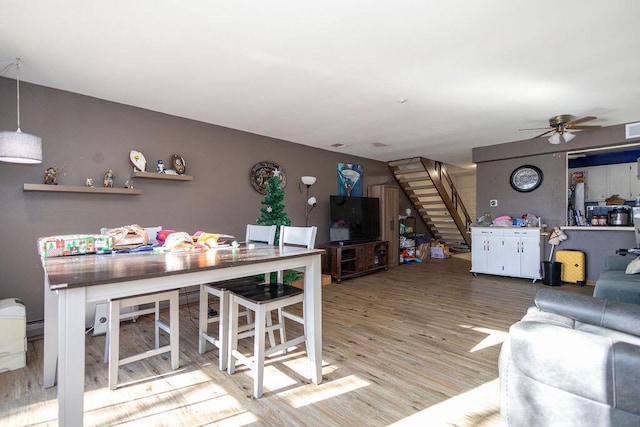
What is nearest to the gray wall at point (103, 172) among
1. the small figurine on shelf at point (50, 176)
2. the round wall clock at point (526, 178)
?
the small figurine on shelf at point (50, 176)

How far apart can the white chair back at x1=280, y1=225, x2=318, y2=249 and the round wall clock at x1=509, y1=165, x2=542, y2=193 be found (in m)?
4.64

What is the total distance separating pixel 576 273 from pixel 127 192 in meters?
6.25

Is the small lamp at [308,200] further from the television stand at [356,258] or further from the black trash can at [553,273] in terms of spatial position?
the black trash can at [553,273]

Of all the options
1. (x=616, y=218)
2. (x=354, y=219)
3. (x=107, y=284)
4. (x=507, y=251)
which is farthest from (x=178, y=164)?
(x=616, y=218)

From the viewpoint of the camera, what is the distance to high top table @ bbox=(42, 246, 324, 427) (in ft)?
3.61

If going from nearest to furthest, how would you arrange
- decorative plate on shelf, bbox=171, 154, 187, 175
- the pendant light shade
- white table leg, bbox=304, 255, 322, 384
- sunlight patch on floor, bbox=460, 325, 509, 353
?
1. white table leg, bbox=304, 255, 322, 384
2. the pendant light shade
3. sunlight patch on floor, bbox=460, 325, 509, 353
4. decorative plate on shelf, bbox=171, 154, 187, 175

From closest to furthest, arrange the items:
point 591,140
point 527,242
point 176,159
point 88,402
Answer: point 88,402, point 176,159, point 591,140, point 527,242

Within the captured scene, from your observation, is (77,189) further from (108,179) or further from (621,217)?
(621,217)

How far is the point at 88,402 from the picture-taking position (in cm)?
184

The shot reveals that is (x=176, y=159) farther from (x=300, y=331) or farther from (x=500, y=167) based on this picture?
(x=500, y=167)

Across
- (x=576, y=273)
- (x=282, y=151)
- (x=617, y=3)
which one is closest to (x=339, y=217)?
(x=282, y=151)

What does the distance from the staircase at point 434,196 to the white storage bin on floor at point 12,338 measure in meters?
6.49

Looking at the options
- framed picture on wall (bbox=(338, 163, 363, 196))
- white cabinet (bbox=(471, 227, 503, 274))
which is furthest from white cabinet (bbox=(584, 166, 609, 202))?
framed picture on wall (bbox=(338, 163, 363, 196))

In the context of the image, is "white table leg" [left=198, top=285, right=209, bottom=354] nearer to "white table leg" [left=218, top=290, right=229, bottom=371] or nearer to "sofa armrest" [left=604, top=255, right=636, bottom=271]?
"white table leg" [left=218, top=290, right=229, bottom=371]
